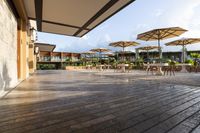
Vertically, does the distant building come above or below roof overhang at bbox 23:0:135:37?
below

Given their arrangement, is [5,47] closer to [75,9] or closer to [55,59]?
[75,9]

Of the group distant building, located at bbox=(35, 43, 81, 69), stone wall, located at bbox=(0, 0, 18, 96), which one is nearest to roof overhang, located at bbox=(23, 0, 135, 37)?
stone wall, located at bbox=(0, 0, 18, 96)

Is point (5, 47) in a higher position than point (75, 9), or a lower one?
lower

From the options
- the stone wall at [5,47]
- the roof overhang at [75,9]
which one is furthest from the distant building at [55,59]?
the stone wall at [5,47]

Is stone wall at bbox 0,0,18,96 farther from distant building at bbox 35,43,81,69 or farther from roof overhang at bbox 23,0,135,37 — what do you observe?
distant building at bbox 35,43,81,69

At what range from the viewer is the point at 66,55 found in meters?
24.9

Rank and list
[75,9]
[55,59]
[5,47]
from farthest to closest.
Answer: [55,59] < [75,9] < [5,47]

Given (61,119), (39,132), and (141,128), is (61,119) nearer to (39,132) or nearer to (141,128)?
(39,132)

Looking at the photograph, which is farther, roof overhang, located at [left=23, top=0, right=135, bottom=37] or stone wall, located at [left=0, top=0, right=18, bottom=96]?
roof overhang, located at [left=23, top=0, right=135, bottom=37]

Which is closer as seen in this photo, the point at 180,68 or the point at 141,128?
the point at 141,128

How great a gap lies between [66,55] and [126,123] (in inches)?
942

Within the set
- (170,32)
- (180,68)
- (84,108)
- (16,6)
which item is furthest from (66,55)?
(84,108)

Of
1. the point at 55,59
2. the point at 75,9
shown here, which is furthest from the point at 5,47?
the point at 55,59

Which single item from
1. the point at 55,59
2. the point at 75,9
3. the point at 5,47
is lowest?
the point at 5,47
